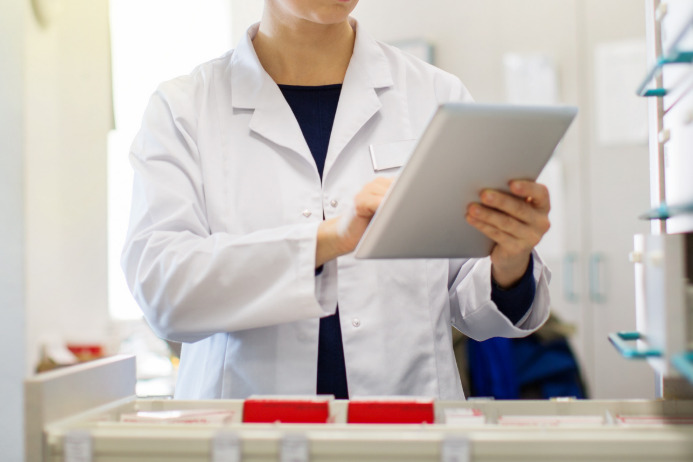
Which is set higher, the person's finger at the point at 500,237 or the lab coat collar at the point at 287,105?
the lab coat collar at the point at 287,105

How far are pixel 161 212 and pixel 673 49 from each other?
0.80 metres

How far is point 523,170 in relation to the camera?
89 cm

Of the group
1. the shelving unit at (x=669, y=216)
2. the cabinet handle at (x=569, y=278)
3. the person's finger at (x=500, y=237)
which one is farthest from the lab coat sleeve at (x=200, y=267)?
the cabinet handle at (x=569, y=278)

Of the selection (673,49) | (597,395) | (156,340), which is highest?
(673,49)

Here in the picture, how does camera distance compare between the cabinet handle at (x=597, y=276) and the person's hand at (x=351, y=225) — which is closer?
the person's hand at (x=351, y=225)

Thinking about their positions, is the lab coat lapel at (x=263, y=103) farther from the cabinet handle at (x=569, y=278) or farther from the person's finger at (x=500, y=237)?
the cabinet handle at (x=569, y=278)

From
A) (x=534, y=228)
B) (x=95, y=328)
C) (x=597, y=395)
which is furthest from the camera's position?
(x=597, y=395)

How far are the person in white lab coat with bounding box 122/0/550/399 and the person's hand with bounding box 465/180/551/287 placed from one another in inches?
0.6

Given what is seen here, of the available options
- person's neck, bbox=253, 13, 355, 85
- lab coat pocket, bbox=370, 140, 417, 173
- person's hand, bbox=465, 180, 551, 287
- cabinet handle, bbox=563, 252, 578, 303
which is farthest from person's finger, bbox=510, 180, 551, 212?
cabinet handle, bbox=563, 252, 578, 303

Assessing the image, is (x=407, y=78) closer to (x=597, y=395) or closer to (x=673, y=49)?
(x=673, y=49)

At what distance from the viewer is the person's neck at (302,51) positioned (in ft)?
4.45

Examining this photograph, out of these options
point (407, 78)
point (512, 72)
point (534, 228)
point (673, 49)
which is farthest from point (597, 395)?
point (673, 49)

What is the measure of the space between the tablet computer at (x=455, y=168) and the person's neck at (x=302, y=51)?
0.54m

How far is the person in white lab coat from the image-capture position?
3.61 feet
